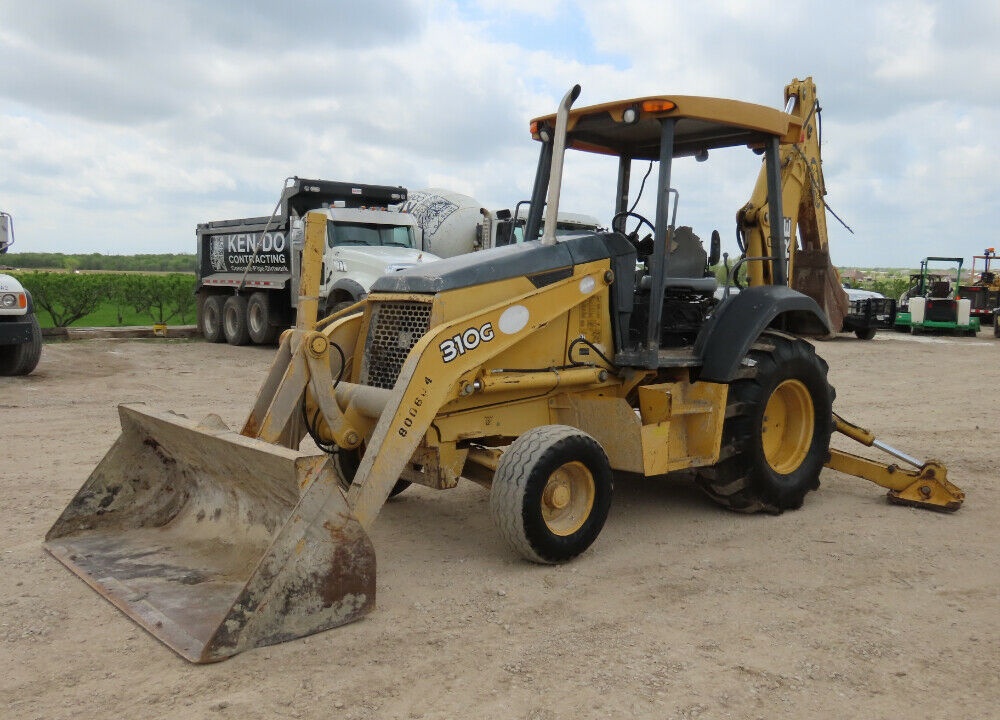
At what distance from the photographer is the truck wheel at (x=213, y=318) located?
18.7 m

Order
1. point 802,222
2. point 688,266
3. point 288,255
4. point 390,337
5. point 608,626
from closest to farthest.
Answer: point 608,626 < point 390,337 < point 688,266 < point 802,222 < point 288,255

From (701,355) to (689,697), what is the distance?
8.73ft

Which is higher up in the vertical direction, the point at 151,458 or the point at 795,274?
the point at 795,274

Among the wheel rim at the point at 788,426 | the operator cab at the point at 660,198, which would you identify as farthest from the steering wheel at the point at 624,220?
the wheel rim at the point at 788,426

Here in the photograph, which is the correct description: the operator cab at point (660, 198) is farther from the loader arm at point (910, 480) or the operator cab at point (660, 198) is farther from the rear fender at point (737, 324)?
the loader arm at point (910, 480)

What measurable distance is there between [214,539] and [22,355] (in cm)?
871

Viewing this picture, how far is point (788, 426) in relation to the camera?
6.16 m

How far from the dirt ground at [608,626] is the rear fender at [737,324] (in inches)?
38.6

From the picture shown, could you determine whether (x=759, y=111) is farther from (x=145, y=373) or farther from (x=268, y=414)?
(x=145, y=373)

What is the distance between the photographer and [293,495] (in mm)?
4113

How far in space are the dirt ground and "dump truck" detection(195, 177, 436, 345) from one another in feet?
26.5

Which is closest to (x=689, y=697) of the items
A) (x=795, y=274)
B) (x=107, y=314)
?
(x=795, y=274)

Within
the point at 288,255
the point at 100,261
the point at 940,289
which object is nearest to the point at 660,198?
the point at 288,255

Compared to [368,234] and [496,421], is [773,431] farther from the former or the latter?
[368,234]
